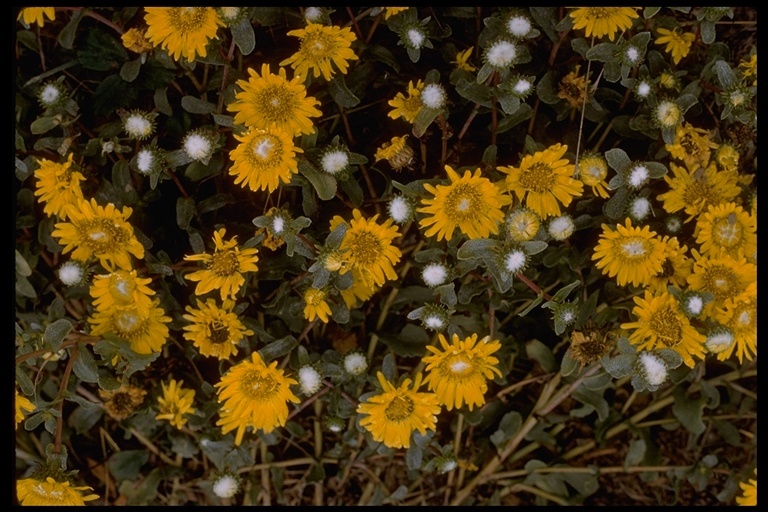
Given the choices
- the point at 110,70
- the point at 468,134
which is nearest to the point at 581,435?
the point at 468,134

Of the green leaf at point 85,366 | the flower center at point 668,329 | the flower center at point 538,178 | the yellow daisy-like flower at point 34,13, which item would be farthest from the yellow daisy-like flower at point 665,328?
the yellow daisy-like flower at point 34,13

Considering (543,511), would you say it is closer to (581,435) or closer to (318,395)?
(581,435)

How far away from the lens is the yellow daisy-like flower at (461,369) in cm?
243

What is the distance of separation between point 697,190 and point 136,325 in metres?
2.16

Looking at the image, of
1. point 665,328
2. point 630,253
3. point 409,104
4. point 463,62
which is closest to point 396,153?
point 409,104

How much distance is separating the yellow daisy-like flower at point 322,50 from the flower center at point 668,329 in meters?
1.42

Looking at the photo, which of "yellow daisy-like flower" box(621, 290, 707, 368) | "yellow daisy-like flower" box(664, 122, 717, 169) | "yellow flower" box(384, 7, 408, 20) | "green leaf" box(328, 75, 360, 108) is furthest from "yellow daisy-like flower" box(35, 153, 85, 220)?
"yellow daisy-like flower" box(664, 122, 717, 169)

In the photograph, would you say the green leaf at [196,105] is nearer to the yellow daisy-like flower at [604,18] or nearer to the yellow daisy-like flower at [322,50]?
the yellow daisy-like flower at [322,50]

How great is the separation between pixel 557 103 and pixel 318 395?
1506 mm

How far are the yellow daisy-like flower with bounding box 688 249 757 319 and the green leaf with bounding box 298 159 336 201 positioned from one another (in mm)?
1325

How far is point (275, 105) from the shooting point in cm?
237

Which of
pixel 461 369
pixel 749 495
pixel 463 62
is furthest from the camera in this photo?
pixel 749 495

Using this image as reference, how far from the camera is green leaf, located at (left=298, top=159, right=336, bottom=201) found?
2412mm

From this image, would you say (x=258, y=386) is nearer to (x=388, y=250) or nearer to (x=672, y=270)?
(x=388, y=250)
